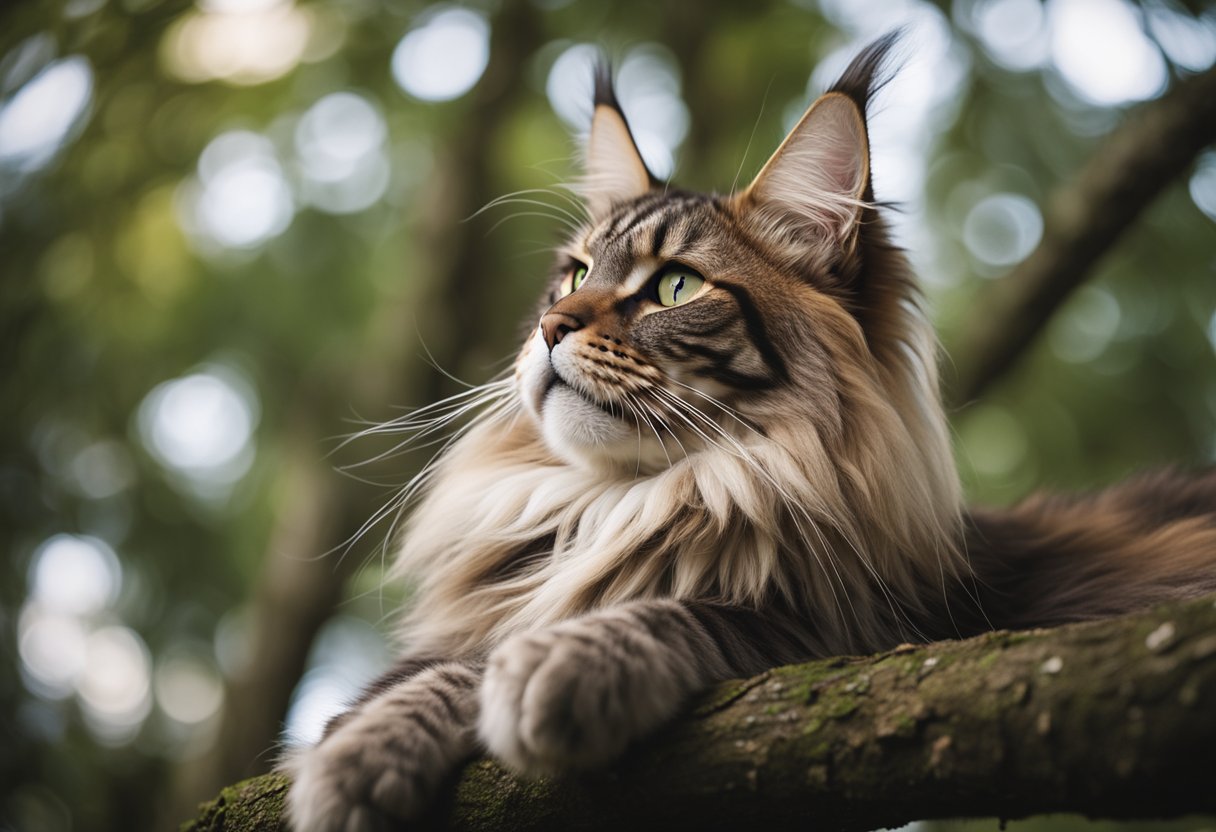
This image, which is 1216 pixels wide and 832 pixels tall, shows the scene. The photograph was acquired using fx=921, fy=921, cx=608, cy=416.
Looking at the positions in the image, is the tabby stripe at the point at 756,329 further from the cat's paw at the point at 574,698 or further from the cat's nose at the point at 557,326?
the cat's paw at the point at 574,698

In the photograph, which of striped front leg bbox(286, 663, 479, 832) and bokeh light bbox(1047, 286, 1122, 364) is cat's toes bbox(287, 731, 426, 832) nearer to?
striped front leg bbox(286, 663, 479, 832)

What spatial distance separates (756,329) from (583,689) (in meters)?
1.03

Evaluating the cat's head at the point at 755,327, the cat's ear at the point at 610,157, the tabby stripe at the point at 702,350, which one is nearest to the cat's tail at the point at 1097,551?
the cat's head at the point at 755,327

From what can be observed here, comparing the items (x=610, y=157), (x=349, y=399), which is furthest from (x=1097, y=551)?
(x=349, y=399)

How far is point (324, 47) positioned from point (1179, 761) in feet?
15.3

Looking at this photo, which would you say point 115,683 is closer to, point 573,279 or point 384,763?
point 573,279

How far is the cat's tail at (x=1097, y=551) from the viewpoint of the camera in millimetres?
1994

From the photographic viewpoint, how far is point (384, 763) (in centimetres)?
148

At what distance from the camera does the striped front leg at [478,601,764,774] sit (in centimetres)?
135

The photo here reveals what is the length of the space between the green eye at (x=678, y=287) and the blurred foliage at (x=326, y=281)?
111 centimetres

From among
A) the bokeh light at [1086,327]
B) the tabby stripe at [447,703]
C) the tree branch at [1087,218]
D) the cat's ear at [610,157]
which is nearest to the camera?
the tabby stripe at [447,703]

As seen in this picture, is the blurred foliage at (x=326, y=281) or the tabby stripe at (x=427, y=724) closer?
the tabby stripe at (x=427, y=724)

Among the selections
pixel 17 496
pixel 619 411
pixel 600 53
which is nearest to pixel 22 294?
pixel 17 496

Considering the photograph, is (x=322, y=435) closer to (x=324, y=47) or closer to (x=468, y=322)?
(x=468, y=322)
